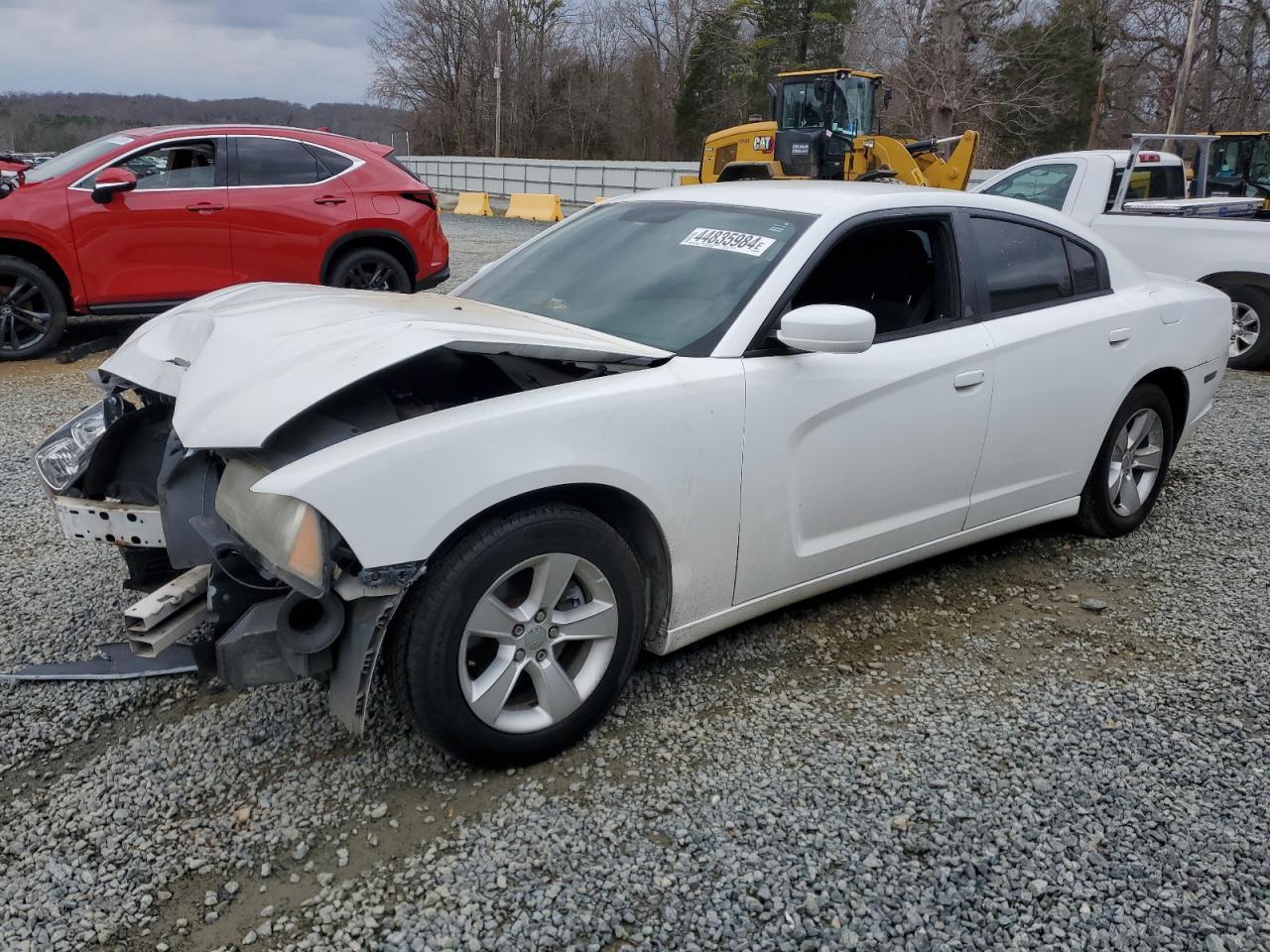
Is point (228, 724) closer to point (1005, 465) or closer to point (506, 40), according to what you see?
point (1005, 465)

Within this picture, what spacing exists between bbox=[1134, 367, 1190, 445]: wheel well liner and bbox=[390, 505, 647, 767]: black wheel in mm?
2953

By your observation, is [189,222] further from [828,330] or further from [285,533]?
[828,330]

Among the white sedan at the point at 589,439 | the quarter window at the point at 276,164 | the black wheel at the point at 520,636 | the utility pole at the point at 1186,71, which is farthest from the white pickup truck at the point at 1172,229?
the utility pole at the point at 1186,71

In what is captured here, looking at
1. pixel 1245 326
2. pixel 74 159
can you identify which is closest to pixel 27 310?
pixel 74 159

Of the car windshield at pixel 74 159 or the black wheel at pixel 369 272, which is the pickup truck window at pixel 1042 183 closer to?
the black wheel at pixel 369 272

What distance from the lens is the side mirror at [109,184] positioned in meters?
7.62

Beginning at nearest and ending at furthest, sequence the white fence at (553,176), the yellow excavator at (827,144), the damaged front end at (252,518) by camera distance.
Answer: the damaged front end at (252,518), the yellow excavator at (827,144), the white fence at (553,176)

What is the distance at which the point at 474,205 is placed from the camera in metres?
27.1

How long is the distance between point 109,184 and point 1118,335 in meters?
7.25

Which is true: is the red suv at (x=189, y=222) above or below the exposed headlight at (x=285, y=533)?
above

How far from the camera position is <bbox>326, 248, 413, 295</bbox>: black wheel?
8.59 m

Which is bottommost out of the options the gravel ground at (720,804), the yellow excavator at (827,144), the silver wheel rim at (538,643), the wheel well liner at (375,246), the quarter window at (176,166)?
the gravel ground at (720,804)

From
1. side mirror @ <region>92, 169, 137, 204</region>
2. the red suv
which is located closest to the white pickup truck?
the red suv

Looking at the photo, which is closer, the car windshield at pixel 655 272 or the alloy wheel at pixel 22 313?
the car windshield at pixel 655 272
